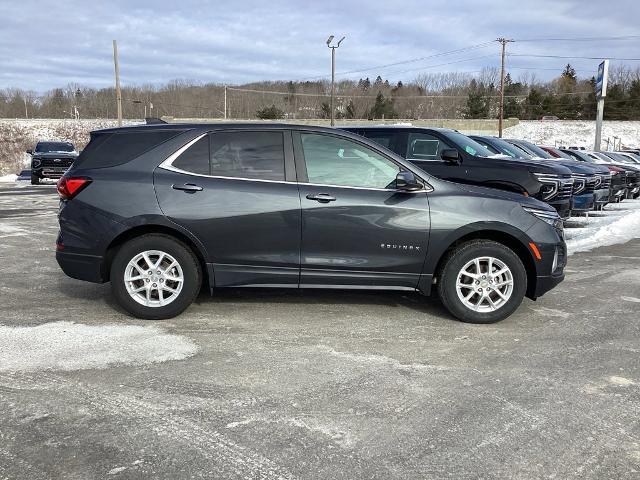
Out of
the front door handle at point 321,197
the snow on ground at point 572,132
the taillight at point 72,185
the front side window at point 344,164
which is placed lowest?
the front door handle at point 321,197

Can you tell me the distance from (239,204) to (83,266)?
1557 mm

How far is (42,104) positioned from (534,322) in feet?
404

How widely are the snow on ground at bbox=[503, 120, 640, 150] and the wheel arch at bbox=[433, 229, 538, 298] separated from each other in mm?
66672

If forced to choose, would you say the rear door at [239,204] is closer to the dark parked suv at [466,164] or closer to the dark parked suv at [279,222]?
the dark parked suv at [279,222]

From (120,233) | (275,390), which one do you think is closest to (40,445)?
(275,390)

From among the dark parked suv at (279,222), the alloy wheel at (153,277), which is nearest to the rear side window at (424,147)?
the dark parked suv at (279,222)

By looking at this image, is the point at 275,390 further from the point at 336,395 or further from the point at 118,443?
the point at 118,443

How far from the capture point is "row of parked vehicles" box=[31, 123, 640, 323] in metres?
5.02

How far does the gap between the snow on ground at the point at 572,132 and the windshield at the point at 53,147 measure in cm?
5483

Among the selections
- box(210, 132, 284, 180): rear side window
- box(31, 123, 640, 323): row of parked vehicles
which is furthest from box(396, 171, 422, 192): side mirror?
box(210, 132, 284, 180): rear side window

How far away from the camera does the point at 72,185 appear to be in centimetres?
511

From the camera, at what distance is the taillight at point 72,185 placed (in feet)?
16.7

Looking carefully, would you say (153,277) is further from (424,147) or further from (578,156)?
(578,156)

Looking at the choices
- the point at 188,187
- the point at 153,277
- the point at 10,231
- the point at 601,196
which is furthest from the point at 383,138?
the point at 10,231
